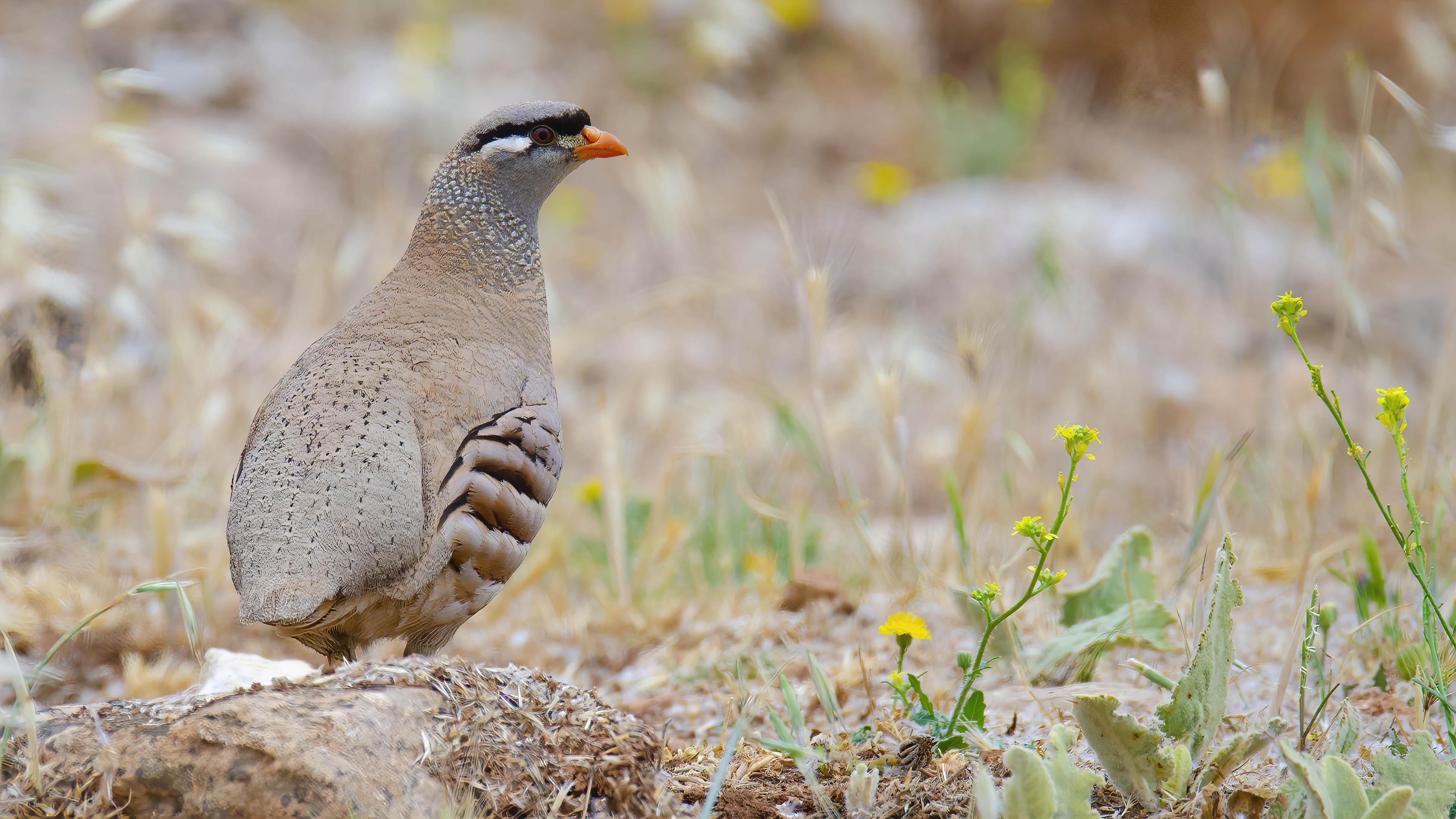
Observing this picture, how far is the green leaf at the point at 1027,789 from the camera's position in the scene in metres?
2.15

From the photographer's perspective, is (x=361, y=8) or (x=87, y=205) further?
(x=361, y=8)

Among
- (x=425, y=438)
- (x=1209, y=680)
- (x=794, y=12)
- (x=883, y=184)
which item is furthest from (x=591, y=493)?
(x=794, y=12)

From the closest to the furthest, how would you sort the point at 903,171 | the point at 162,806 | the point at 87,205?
the point at 162,806
the point at 87,205
the point at 903,171

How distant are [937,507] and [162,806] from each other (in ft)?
19.5

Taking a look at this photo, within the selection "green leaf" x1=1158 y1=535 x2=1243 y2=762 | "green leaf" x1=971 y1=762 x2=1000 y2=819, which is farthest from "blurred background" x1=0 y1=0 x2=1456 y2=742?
"green leaf" x1=971 y1=762 x2=1000 y2=819

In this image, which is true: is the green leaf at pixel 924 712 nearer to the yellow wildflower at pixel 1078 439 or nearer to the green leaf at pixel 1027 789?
the green leaf at pixel 1027 789

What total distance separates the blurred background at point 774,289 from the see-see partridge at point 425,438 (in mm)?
556

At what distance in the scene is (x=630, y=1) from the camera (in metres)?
11.7

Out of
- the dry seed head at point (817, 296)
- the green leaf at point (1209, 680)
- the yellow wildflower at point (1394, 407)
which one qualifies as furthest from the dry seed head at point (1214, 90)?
the green leaf at point (1209, 680)

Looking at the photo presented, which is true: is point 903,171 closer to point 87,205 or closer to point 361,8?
point 361,8

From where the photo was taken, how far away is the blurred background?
13.5 feet

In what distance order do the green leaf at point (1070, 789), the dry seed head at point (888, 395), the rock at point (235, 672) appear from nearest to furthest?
1. the green leaf at point (1070, 789)
2. the rock at point (235, 672)
3. the dry seed head at point (888, 395)

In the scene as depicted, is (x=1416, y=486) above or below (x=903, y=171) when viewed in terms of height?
below

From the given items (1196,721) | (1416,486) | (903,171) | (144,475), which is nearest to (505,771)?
(1196,721)
